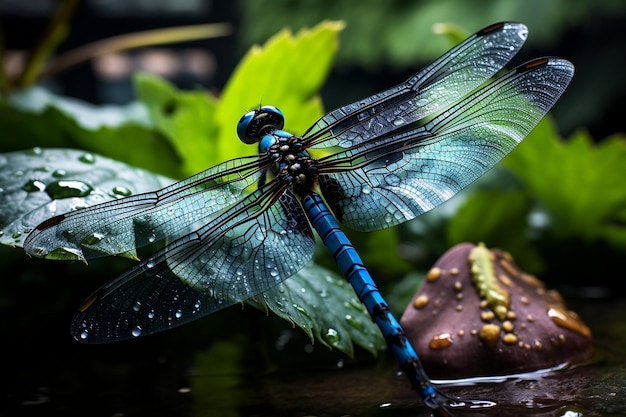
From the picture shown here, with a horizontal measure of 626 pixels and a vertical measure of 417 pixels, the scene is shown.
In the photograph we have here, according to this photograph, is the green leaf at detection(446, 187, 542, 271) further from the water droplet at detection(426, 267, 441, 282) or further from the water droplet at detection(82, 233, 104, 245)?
the water droplet at detection(82, 233, 104, 245)

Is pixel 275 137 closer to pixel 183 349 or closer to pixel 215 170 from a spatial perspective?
pixel 215 170

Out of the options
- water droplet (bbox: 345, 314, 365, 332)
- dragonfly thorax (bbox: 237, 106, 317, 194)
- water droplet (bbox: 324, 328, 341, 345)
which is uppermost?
dragonfly thorax (bbox: 237, 106, 317, 194)

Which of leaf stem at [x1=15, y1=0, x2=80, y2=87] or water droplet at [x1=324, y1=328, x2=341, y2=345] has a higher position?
leaf stem at [x1=15, y1=0, x2=80, y2=87]

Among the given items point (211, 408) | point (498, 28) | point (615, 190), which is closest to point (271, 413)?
point (211, 408)

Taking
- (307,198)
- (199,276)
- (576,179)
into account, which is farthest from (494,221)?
(199,276)

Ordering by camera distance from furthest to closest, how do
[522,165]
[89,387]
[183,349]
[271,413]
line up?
1. [522,165]
2. [183,349]
3. [89,387]
4. [271,413]

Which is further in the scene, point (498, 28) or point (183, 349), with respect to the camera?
point (183, 349)

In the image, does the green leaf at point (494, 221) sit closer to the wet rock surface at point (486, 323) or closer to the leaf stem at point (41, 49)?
the wet rock surface at point (486, 323)

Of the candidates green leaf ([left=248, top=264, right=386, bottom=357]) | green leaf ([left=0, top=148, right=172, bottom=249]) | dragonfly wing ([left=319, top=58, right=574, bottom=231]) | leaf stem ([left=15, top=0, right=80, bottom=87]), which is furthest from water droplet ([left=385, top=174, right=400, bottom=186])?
leaf stem ([left=15, top=0, right=80, bottom=87])
